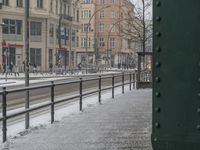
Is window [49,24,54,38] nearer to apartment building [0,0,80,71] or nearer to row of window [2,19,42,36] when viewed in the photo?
apartment building [0,0,80,71]

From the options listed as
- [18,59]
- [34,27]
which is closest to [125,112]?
[18,59]

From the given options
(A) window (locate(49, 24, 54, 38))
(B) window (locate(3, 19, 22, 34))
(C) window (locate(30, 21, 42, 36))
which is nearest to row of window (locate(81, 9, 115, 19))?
(A) window (locate(49, 24, 54, 38))

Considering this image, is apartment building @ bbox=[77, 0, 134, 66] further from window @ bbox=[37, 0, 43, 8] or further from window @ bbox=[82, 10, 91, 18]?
window @ bbox=[37, 0, 43, 8]

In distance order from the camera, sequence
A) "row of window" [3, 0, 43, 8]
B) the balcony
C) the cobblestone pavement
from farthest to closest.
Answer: the balcony → "row of window" [3, 0, 43, 8] → the cobblestone pavement

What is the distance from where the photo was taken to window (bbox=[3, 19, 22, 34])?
71000 millimetres

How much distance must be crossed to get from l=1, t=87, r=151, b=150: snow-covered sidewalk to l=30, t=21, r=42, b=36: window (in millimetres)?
62404

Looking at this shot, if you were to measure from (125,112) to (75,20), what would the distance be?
84118 mm

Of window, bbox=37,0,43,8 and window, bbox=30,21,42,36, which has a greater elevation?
window, bbox=37,0,43,8

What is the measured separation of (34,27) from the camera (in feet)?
251

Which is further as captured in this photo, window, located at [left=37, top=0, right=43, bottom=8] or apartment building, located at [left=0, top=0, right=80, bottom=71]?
window, located at [left=37, top=0, right=43, bottom=8]

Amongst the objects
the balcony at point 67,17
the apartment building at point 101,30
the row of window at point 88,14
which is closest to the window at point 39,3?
the balcony at point 67,17

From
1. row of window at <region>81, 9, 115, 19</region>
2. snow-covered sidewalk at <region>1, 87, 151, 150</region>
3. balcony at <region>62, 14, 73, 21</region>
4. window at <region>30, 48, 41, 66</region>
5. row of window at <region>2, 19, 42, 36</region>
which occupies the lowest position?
snow-covered sidewalk at <region>1, 87, 151, 150</region>

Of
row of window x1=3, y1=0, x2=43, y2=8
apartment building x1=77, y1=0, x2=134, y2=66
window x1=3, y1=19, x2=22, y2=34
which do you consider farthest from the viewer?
apartment building x1=77, y1=0, x2=134, y2=66
